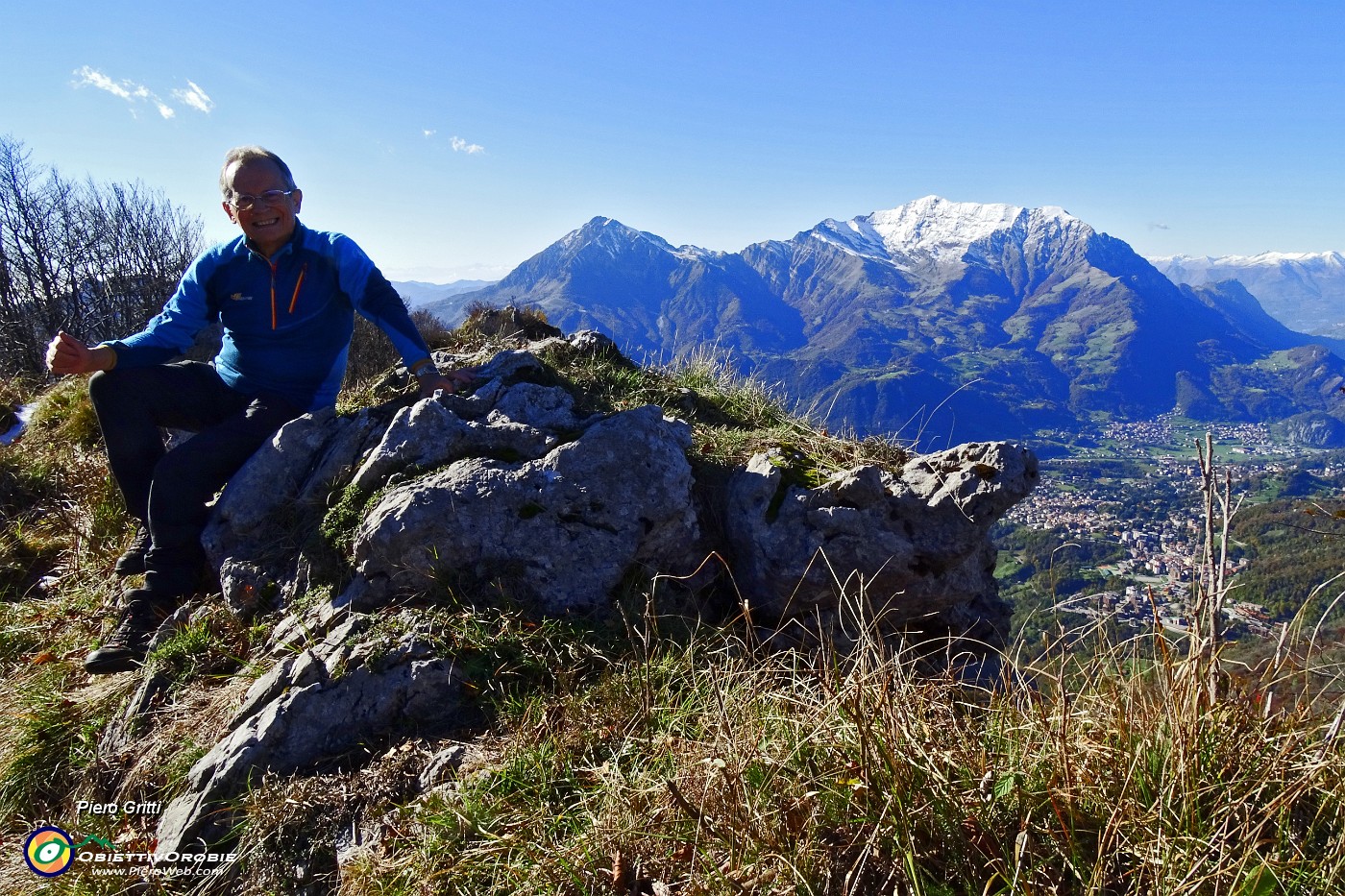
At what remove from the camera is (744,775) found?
87.6 inches

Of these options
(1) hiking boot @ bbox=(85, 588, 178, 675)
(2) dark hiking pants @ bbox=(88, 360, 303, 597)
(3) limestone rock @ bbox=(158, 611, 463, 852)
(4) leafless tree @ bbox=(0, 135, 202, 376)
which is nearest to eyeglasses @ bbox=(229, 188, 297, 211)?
(2) dark hiking pants @ bbox=(88, 360, 303, 597)

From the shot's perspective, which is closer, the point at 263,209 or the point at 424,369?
the point at 263,209

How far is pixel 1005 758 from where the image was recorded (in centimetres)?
228

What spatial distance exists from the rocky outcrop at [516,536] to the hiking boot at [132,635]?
0.39 metres

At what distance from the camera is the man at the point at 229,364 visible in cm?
428

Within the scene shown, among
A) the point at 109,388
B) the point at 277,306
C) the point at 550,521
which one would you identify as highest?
the point at 277,306

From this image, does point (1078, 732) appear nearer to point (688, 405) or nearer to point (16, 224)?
point (688, 405)

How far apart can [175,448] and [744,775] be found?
437cm

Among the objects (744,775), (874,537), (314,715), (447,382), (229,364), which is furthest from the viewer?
(229,364)

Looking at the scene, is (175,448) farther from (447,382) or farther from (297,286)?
(447,382)

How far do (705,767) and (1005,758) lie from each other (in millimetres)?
1018

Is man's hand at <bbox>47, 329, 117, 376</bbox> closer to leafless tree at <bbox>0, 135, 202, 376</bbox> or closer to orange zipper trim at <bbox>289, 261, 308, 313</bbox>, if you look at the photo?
orange zipper trim at <bbox>289, 261, 308, 313</bbox>
